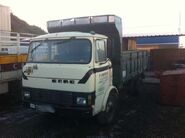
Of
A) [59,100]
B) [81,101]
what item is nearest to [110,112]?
[81,101]

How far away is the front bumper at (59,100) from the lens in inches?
224

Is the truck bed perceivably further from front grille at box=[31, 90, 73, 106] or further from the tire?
front grille at box=[31, 90, 73, 106]

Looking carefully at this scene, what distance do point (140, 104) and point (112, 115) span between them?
251cm

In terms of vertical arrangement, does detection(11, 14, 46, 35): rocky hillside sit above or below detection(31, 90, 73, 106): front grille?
above

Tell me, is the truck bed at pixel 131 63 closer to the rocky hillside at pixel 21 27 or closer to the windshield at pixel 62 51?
the windshield at pixel 62 51

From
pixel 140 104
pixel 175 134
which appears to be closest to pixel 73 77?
pixel 175 134

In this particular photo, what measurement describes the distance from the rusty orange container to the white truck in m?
2.96

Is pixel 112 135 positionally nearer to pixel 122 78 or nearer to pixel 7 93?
pixel 122 78

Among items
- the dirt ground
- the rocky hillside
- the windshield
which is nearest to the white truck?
the windshield

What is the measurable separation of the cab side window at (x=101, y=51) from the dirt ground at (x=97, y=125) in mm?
1748

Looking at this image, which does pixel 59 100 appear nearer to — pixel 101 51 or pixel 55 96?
pixel 55 96

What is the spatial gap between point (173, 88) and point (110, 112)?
10.9 ft

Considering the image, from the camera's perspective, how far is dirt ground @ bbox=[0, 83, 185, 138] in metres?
6.13

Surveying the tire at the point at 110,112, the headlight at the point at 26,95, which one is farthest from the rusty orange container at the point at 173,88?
the headlight at the point at 26,95
